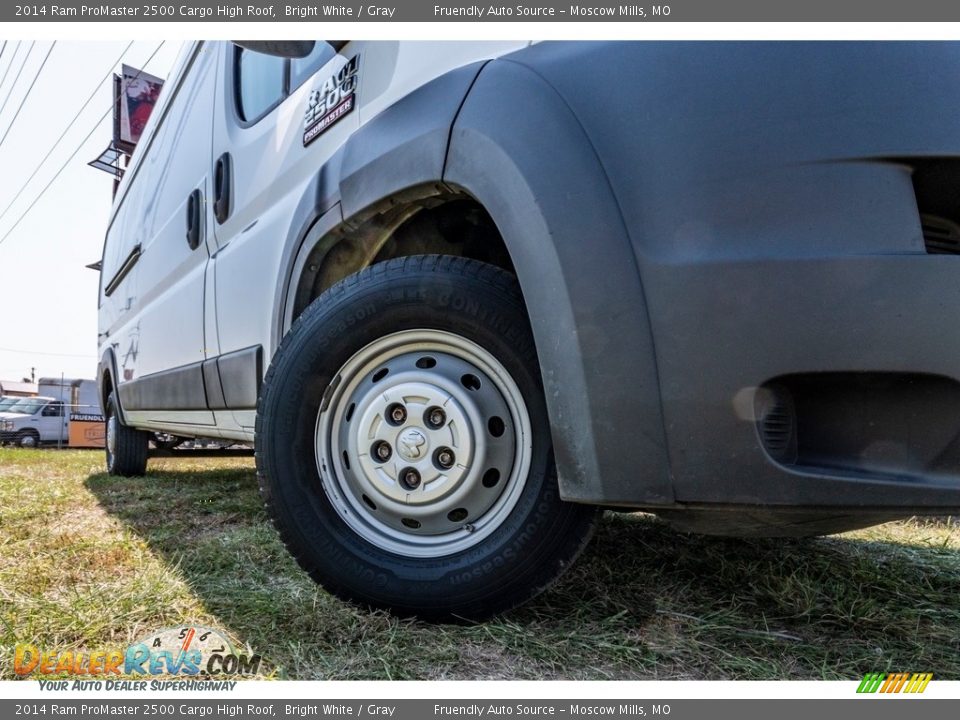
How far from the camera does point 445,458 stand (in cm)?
151

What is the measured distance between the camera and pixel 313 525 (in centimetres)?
155

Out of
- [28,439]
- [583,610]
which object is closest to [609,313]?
[583,610]

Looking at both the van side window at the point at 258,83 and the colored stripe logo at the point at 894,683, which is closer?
the colored stripe logo at the point at 894,683

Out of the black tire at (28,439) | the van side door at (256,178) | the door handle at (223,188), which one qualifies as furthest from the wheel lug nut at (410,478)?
the black tire at (28,439)

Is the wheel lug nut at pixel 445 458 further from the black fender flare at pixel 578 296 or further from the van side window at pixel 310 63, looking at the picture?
the van side window at pixel 310 63

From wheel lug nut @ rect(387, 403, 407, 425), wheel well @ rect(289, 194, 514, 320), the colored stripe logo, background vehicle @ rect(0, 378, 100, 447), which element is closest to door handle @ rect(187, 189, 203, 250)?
wheel well @ rect(289, 194, 514, 320)

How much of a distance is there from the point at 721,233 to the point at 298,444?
3.61ft

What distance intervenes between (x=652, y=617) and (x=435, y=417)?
2.44 ft

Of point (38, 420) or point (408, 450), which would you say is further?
point (38, 420)

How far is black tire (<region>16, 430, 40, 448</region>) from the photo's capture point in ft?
Result: 52.1

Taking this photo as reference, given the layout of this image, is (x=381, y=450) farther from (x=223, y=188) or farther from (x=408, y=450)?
(x=223, y=188)

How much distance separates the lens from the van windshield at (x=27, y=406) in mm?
16203

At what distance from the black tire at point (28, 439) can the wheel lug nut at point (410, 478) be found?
18095 millimetres
